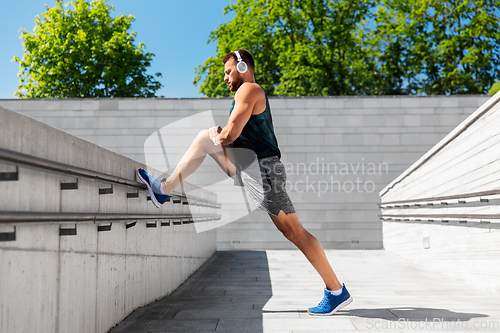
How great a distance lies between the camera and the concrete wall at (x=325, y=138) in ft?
39.8

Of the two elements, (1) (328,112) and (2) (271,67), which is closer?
(1) (328,112)

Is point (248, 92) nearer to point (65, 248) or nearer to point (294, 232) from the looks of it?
point (294, 232)

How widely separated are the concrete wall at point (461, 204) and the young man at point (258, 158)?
2.16m

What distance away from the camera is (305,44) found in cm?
2422

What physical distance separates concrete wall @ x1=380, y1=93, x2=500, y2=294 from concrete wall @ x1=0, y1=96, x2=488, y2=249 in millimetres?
3921

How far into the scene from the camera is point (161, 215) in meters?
4.55

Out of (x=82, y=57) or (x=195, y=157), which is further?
(x=82, y=57)


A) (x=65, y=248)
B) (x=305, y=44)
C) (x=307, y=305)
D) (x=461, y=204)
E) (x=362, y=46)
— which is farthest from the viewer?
(x=362, y=46)

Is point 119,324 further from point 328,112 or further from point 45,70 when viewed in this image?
point 45,70

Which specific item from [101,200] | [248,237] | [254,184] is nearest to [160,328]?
[101,200]

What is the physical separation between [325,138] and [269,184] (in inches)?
362

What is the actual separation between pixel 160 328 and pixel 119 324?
0.37 meters

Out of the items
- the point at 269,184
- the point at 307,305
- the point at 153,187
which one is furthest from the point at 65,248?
the point at 307,305

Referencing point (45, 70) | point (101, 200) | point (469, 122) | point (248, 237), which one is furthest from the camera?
point (45, 70)
